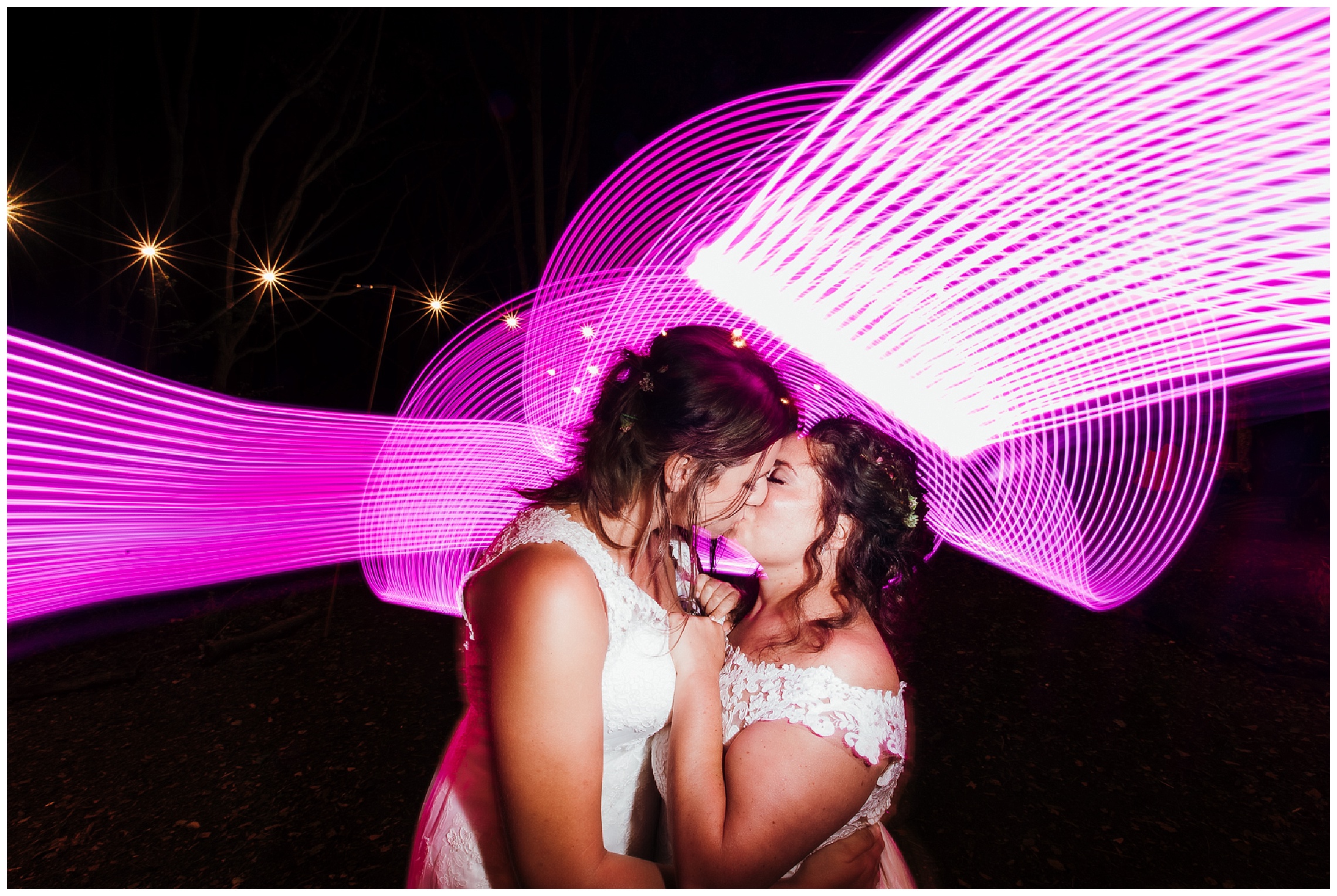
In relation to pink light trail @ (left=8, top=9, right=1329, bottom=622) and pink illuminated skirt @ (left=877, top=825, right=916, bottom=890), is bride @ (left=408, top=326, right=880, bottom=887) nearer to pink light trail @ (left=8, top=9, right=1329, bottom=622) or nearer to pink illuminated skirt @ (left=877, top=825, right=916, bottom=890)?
pink illuminated skirt @ (left=877, top=825, right=916, bottom=890)

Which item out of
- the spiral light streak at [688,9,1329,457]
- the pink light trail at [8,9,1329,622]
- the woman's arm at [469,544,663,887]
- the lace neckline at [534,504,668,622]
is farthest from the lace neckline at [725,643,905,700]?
the spiral light streak at [688,9,1329,457]

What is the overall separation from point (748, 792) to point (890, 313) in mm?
4064

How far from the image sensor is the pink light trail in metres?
3.25

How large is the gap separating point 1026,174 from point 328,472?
28.0 feet

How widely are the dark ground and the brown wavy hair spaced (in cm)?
150

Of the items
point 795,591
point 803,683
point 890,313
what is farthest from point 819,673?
point 890,313

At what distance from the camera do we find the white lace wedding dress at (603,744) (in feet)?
6.93

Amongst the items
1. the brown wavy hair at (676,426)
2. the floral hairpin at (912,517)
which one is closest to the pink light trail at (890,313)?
the brown wavy hair at (676,426)

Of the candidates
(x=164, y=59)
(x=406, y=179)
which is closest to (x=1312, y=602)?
(x=164, y=59)

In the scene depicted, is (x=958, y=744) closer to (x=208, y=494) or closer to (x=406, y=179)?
(x=208, y=494)

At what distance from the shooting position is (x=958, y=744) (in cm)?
562

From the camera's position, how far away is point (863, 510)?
106 inches

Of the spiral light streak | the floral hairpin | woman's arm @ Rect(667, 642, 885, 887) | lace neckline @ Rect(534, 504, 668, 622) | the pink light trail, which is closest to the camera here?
woman's arm @ Rect(667, 642, 885, 887)

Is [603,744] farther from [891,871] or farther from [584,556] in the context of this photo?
[891,871]
